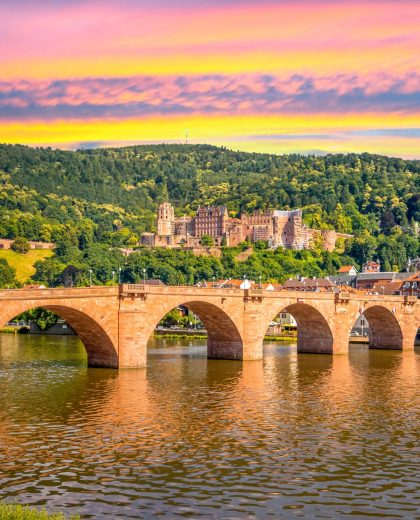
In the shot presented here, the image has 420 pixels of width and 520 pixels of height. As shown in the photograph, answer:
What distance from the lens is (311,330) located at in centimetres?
8838

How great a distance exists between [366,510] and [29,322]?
392 ft

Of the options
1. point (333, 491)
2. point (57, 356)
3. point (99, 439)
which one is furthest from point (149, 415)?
point (57, 356)

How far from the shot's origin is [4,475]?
3284 centimetres

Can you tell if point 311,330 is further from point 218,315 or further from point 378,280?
point 378,280

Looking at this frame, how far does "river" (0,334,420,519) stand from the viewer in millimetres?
30094

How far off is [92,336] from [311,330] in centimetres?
3144

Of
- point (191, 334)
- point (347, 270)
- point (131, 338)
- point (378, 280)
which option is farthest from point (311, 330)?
point (347, 270)

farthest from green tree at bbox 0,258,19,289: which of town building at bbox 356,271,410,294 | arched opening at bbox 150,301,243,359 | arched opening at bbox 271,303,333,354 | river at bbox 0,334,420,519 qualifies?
river at bbox 0,334,420,519

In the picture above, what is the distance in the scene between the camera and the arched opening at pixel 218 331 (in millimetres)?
73250

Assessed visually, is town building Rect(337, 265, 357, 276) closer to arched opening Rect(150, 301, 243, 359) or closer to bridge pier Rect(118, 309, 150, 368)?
arched opening Rect(150, 301, 243, 359)

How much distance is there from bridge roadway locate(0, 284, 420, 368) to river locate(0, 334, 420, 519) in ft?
9.46

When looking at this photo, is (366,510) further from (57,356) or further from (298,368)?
(57,356)

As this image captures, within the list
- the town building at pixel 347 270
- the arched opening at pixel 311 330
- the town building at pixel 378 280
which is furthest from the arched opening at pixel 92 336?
the town building at pixel 347 270

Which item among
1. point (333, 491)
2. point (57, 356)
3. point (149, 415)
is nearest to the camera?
point (333, 491)
